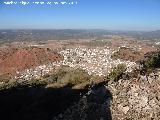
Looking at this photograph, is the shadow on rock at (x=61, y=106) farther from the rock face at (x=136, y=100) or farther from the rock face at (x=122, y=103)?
the rock face at (x=136, y=100)

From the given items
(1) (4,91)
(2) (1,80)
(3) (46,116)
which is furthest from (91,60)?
(3) (46,116)

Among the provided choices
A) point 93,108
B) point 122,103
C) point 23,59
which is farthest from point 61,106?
point 23,59

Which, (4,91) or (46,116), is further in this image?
(4,91)

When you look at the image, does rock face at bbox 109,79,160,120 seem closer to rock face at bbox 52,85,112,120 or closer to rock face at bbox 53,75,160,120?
rock face at bbox 53,75,160,120

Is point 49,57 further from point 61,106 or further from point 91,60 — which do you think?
point 61,106

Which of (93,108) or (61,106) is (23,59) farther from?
(93,108)

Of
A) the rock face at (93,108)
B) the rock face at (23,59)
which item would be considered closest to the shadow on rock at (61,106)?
the rock face at (93,108)
